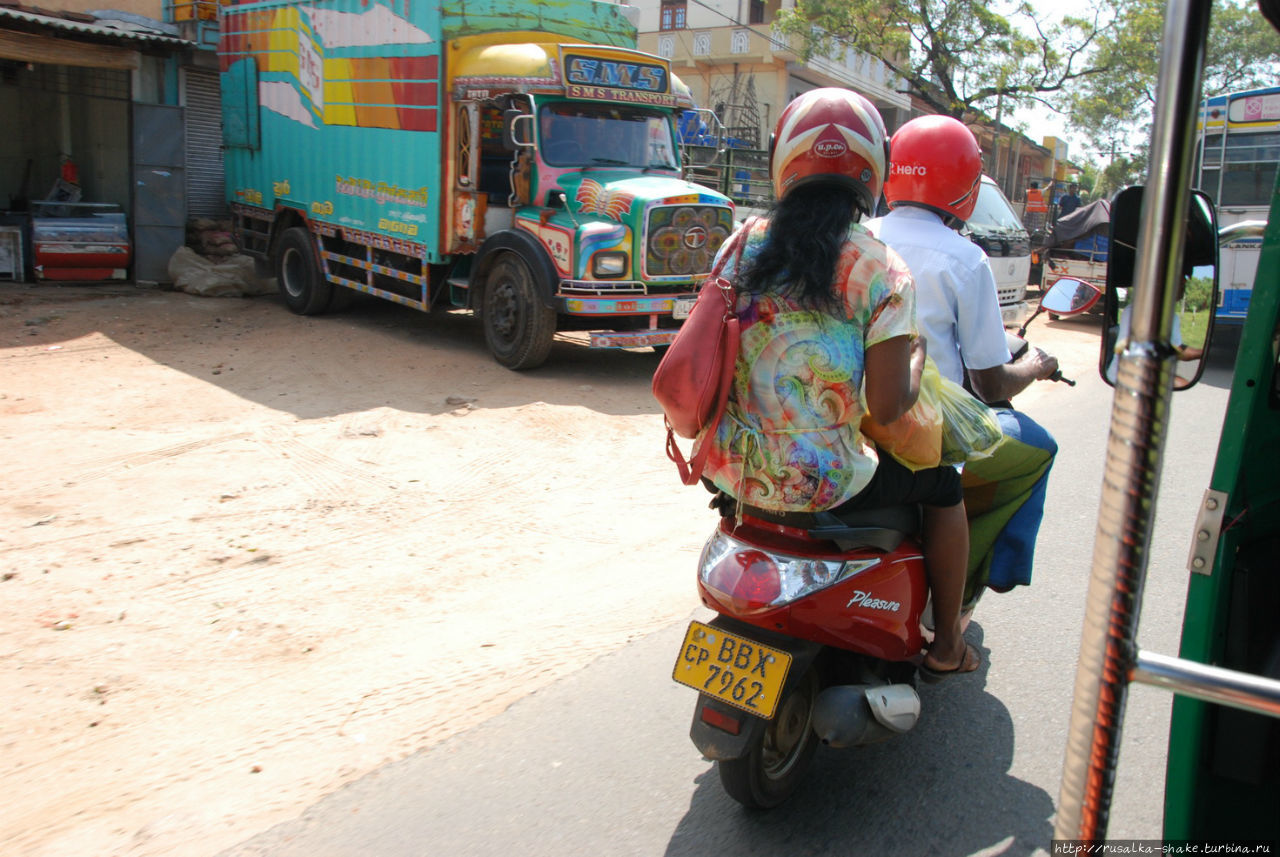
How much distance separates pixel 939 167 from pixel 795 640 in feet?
4.97

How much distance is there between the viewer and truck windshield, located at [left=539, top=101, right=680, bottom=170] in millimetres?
9055

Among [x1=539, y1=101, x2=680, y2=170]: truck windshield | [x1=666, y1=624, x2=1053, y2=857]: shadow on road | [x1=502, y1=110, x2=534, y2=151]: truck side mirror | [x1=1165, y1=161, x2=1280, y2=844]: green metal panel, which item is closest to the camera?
[x1=1165, y1=161, x2=1280, y2=844]: green metal panel

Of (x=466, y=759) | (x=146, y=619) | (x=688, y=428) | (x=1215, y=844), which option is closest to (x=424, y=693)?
(x=466, y=759)

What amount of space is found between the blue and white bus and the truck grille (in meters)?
6.12

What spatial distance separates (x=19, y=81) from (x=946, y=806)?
1784 cm

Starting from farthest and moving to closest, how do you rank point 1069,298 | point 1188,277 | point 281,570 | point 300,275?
point 300,275
point 281,570
point 1069,298
point 1188,277

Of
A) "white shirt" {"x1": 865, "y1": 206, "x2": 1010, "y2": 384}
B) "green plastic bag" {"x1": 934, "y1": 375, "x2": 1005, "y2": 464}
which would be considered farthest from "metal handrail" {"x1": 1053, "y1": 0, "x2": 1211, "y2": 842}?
"white shirt" {"x1": 865, "y1": 206, "x2": 1010, "y2": 384}

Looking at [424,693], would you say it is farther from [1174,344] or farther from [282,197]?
[282,197]

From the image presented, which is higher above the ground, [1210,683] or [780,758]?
[1210,683]

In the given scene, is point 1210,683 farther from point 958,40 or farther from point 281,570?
point 958,40

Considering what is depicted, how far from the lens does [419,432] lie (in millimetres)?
6844

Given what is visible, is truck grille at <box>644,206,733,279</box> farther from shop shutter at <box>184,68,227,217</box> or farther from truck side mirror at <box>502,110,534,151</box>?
shop shutter at <box>184,68,227,217</box>

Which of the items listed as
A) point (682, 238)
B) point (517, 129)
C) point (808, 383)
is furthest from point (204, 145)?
point (808, 383)

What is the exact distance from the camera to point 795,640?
8.68 feet
